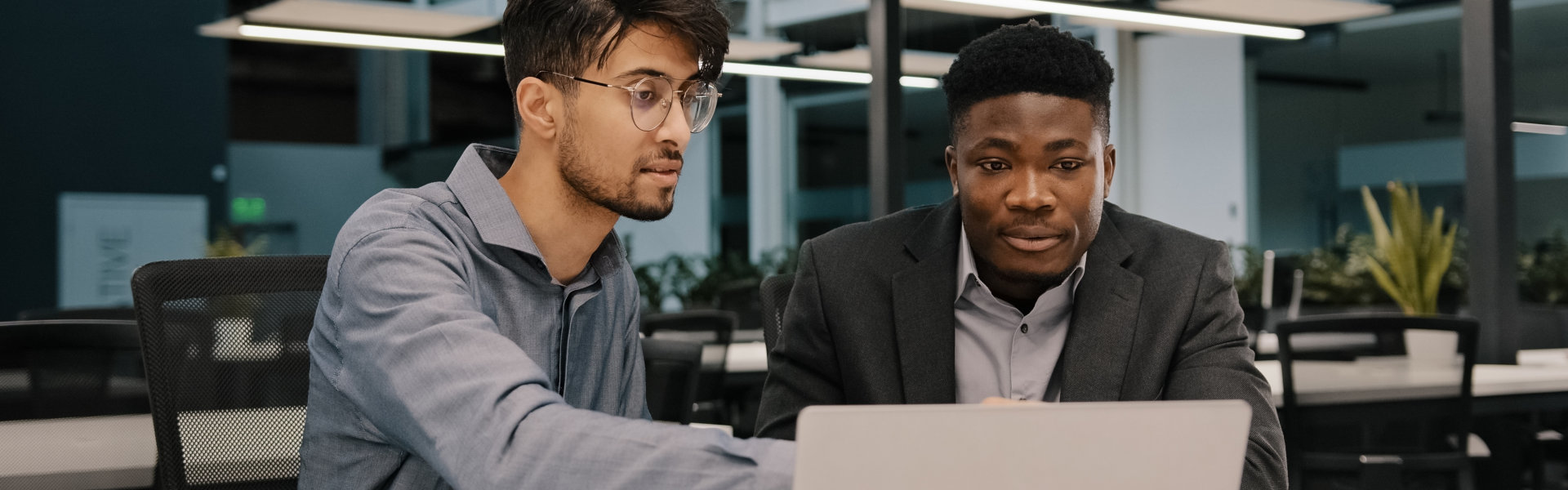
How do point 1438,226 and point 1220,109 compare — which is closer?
point 1438,226

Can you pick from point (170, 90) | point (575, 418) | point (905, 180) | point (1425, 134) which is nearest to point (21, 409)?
point (575, 418)

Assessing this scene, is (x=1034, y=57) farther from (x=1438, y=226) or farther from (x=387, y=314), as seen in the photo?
(x=1438, y=226)

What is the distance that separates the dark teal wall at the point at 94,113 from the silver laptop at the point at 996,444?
23.8ft

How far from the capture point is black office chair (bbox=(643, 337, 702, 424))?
7.95ft

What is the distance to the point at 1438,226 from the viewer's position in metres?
4.39

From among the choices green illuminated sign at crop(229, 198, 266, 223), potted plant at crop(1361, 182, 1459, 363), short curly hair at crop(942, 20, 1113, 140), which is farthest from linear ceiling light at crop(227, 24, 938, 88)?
short curly hair at crop(942, 20, 1113, 140)

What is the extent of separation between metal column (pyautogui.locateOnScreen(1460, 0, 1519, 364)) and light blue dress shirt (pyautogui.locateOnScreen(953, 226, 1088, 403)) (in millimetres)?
3617

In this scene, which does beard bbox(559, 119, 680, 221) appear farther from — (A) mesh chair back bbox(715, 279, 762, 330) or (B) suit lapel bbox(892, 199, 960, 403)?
(A) mesh chair back bbox(715, 279, 762, 330)

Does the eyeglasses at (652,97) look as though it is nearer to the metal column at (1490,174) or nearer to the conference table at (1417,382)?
the conference table at (1417,382)

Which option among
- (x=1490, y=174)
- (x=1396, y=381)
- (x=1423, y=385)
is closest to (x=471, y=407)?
(x=1423, y=385)

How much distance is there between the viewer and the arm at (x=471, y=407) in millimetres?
856

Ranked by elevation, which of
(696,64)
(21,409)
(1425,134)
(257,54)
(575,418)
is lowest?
(21,409)

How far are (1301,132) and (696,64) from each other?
9234 millimetres

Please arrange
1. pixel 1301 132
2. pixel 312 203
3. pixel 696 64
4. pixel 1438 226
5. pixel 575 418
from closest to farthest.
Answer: pixel 575 418 < pixel 696 64 < pixel 1438 226 < pixel 312 203 < pixel 1301 132
